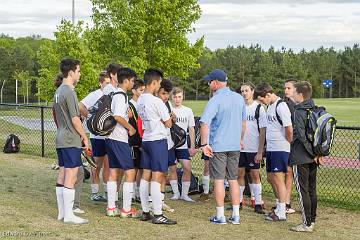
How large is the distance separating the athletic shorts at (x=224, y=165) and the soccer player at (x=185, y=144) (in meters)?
1.51

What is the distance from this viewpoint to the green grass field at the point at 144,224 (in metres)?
6.66

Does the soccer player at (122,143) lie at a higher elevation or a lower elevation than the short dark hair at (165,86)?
lower

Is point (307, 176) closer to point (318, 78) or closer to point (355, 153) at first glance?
point (355, 153)

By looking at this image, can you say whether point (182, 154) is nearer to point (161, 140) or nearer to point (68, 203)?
point (161, 140)

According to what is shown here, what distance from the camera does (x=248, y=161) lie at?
27.4ft

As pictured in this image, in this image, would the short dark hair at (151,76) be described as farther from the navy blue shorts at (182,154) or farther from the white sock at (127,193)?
the navy blue shorts at (182,154)

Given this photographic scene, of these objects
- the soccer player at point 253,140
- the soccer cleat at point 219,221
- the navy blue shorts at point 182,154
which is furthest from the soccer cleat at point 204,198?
the soccer cleat at point 219,221

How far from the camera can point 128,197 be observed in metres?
7.57

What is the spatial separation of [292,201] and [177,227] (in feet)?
9.31

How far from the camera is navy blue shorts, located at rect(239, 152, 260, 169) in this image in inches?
328

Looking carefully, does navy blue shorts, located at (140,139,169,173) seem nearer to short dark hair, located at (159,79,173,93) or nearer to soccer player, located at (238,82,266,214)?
short dark hair, located at (159,79,173,93)

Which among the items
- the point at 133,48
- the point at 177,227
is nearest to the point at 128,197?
the point at 177,227

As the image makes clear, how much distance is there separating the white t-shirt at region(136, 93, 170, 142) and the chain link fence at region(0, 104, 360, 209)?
303cm

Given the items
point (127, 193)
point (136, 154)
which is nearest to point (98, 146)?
point (136, 154)
